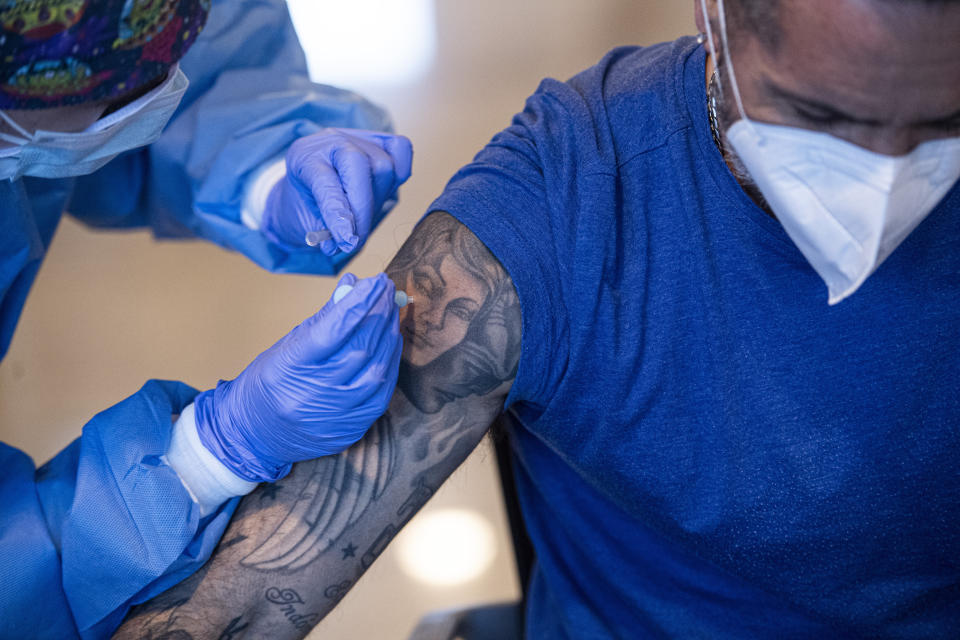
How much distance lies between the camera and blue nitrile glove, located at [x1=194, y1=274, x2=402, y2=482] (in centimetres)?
86

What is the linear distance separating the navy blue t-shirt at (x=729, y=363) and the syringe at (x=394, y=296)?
0.11 m

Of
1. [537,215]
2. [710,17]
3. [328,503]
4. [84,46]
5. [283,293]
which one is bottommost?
[283,293]

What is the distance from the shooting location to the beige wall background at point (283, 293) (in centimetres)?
240

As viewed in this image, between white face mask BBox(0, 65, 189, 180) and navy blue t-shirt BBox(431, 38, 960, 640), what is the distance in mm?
404

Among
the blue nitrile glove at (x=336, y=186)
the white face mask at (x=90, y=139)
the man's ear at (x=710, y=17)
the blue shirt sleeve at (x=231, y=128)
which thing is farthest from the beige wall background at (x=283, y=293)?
the man's ear at (x=710, y=17)

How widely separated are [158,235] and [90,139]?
2.11 ft

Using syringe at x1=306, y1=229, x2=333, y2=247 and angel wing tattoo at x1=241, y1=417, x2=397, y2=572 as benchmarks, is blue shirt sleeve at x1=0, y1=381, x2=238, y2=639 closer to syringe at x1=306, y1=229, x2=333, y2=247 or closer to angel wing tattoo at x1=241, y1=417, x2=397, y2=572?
angel wing tattoo at x1=241, y1=417, x2=397, y2=572

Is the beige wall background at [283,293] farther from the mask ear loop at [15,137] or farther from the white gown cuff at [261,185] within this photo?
the mask ear loop at [15,137]

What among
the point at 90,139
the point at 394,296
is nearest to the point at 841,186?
the point at 394,296

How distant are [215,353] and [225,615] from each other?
179cm

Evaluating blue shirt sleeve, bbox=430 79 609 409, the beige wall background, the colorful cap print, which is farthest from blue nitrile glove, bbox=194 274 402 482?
the beige wall background

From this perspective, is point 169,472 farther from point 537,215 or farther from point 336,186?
point 537,215

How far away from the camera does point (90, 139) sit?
1.03 metres

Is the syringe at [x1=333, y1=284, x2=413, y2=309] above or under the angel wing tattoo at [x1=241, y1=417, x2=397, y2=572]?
above
